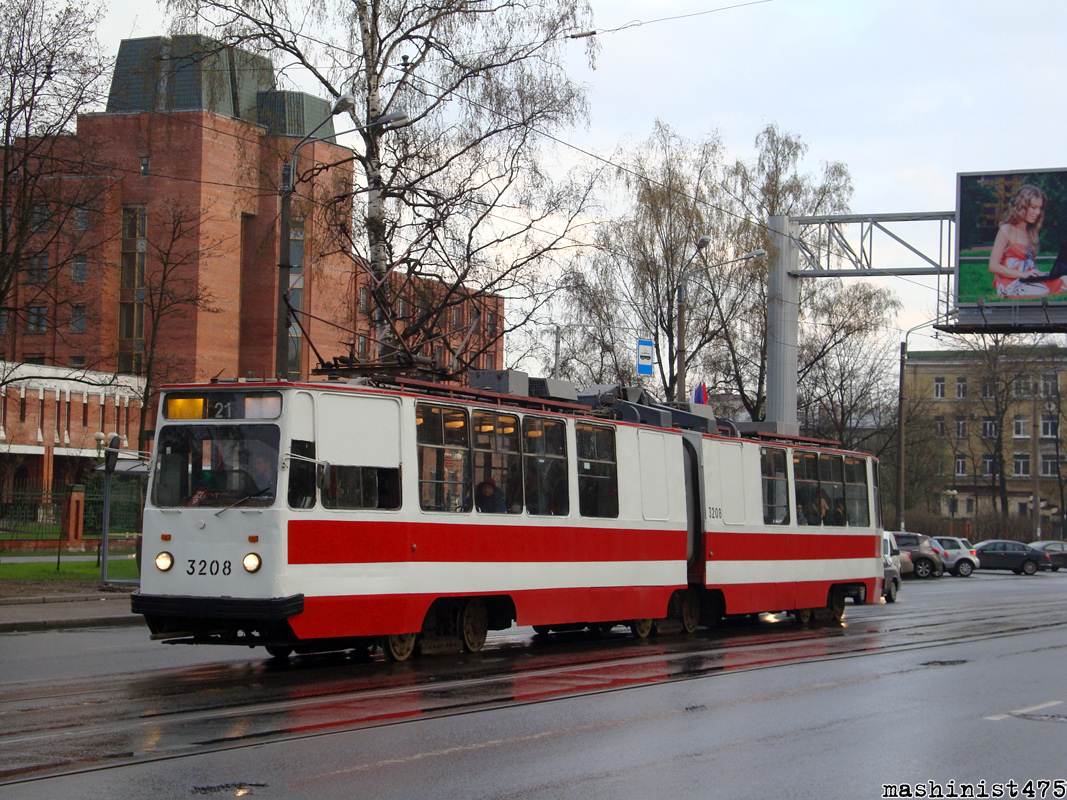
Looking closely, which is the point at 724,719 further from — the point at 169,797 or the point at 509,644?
the point at 509,644

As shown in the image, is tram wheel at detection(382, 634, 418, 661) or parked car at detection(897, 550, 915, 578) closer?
tram wheel at detection(382, 634, 418, 661)

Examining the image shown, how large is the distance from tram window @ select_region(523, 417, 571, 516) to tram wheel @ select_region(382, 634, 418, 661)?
7.64 ft

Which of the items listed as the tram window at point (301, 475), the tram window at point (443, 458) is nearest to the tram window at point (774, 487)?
the tram window at point (443, 458)

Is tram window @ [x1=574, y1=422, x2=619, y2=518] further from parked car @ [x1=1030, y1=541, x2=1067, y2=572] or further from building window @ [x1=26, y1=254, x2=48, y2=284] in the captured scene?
parked car @ [x1=1030, y1=541, x2=1067, y2=572]

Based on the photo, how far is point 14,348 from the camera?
64.4 metres

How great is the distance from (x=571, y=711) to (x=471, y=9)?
17.1 meters

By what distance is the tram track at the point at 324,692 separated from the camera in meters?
8.45

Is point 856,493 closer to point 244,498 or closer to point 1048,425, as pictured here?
point 244,498

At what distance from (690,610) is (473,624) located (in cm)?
517

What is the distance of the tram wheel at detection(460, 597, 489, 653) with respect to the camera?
14.4m

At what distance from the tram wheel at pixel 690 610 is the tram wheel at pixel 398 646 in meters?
6.05

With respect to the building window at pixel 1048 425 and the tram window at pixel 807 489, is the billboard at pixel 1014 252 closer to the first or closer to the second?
the tram window at pixel 807 489

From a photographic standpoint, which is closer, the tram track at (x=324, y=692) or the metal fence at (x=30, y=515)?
the tram track at (x=324, y=692)

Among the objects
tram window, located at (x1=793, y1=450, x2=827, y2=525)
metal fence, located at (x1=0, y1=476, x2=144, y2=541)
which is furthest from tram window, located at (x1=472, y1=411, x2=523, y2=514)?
metal fence, located at (x1=0, y1=476, x2=144, y2=541)
